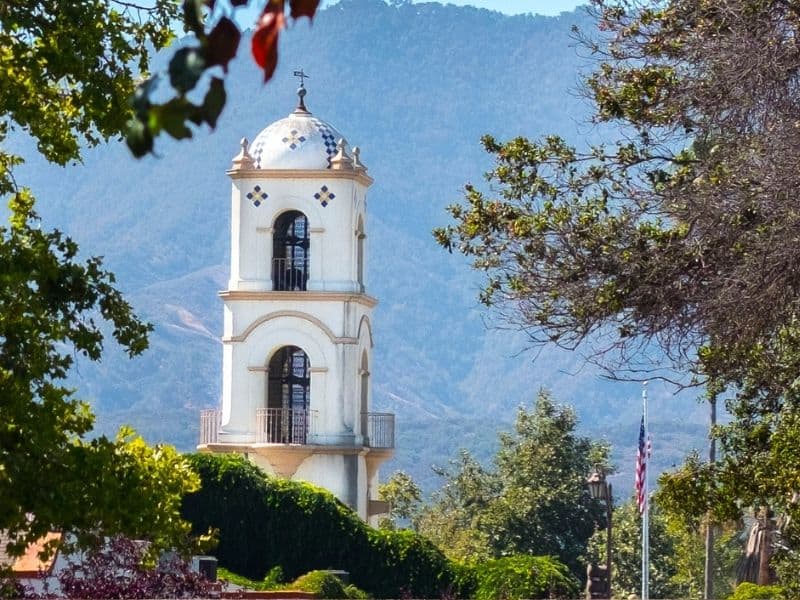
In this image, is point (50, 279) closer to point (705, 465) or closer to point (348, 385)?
point (705, 465)

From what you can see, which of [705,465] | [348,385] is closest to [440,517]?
[348,385]

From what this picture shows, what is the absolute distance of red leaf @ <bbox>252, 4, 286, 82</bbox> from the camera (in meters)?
3.57

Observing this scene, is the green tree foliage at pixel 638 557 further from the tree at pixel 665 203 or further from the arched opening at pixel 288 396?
the tree at pixel 665 203

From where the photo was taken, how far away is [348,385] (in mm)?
38219

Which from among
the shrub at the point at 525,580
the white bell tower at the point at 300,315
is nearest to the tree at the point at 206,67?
the shrub at the point at 525,580

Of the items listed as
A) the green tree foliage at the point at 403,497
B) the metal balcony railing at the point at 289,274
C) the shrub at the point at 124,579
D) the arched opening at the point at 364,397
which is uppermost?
the metal balcony railing at the point at 289,274

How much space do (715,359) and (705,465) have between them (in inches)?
60.0

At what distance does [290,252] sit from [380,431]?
13.7 ft

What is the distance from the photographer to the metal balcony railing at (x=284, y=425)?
38.2 meters

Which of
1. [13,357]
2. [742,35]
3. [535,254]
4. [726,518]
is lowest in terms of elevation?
[726,518]

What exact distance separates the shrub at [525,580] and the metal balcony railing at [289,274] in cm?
1065

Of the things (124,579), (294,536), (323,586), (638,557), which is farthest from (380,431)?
(124,579)

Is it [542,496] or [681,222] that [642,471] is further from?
[681,222]

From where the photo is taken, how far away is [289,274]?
127ft
